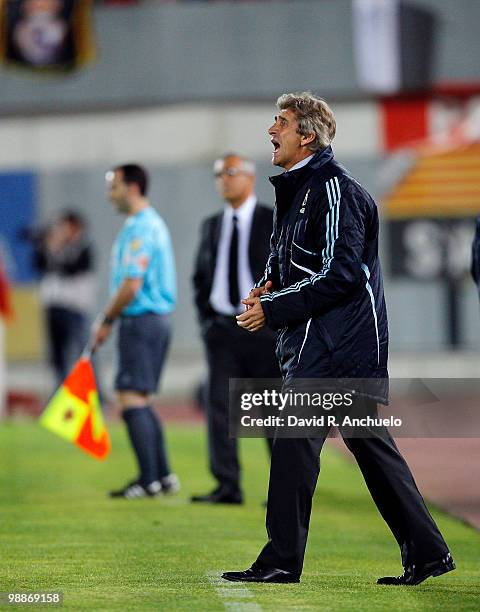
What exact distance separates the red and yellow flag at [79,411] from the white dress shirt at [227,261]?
3.22 ft

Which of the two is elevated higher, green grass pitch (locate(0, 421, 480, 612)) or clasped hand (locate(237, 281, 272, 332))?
clasped hand (locate(237, 281, 272, 332))

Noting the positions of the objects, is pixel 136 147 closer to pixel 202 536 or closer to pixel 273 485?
pixel 202 536

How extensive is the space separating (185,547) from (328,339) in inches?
78.0

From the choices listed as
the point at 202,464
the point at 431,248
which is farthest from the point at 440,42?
the point at 202,464

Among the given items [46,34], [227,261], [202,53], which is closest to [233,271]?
[227,261]

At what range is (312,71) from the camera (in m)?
21.7

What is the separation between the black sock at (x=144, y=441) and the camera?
10695 mm

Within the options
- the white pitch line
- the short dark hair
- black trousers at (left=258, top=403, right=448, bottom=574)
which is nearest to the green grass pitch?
the white pitch line

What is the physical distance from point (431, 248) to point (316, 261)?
43.3ft

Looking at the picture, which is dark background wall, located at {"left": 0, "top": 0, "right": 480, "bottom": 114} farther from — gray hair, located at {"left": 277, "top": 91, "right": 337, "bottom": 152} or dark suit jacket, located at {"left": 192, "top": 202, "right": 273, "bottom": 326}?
gray hair, located at {"left": 277, "top": 91, "right": 337, "bottom": 152}

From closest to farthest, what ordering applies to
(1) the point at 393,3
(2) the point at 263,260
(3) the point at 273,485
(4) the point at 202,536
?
(3) the point at 273,485 → (4) the point at 202,536 → (2) the point at 263,260 → (1) the point at 393,3

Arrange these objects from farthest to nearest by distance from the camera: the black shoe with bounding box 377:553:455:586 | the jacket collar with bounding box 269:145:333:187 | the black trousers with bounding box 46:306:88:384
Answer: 1. the black trousers with bounding box 46:306:88:384
2. the jacket collar with bounding box 269:145:333:187
3. the black shoe with bounding box 377:553:455:586

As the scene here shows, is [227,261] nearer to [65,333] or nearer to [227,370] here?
[227,370]

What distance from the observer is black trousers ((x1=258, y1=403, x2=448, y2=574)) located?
6.71 meters
